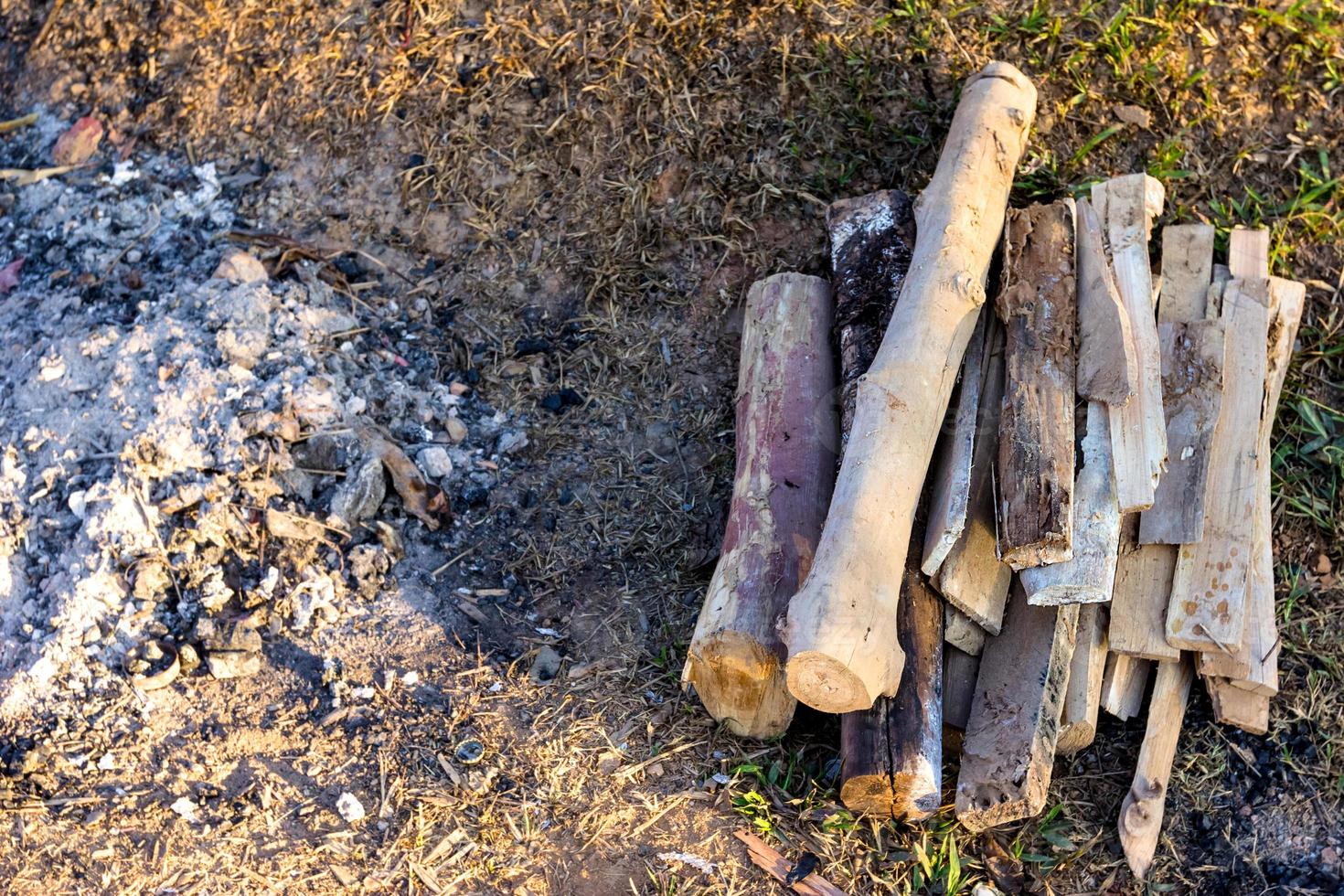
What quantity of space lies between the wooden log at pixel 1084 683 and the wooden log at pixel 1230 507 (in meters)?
0.21

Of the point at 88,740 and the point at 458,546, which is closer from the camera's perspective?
the point at 88,740

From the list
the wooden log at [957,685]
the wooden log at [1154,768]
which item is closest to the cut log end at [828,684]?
the wooden log at [957,685]

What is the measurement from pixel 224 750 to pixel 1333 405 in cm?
395

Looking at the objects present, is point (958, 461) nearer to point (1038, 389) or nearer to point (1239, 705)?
point (1038, 389)

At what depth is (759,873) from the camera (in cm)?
310

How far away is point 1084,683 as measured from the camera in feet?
10.7

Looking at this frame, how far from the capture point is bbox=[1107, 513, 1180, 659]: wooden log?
3350 millimetres

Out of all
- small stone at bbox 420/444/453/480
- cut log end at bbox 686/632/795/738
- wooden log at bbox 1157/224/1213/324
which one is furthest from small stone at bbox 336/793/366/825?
wooden log at bbox 1157/224/1213/324

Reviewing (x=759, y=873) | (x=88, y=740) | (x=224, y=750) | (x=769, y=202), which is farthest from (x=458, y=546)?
(x=769, y=202)

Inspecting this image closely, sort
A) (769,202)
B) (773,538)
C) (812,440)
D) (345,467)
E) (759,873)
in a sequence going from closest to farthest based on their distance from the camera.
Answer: (759,873), (773,538), (812,440), (345,467), (769,202)

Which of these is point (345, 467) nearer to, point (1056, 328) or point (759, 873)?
point (759, 873)

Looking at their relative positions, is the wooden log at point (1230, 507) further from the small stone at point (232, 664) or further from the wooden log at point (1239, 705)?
the small stone at point (232, 664)

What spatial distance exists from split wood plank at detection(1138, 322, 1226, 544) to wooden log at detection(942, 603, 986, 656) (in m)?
0.61

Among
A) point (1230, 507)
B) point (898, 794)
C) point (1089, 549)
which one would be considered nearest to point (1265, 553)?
point (1230, 507)
